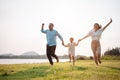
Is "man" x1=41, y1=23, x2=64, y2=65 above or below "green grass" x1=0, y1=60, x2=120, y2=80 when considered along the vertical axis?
above

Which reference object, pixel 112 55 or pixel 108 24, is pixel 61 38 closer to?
pixel 108 24

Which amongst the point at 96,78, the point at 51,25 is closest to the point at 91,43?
the point at 51,25

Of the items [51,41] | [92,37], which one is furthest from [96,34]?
[51,41]

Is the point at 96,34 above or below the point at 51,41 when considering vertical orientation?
above

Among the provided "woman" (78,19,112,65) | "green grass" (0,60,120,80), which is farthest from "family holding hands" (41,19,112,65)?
"green grass" (0,60,120,80)

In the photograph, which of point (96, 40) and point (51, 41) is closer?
point (51, 41)

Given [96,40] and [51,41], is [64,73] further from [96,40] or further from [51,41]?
[96,40]

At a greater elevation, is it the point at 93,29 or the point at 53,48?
the point at 93,29

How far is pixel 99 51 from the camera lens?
1562 cm

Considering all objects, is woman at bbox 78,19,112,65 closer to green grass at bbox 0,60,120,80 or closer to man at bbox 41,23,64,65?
man at bbox 41,23,64,65

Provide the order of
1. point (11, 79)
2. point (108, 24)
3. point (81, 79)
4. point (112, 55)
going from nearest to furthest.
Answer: point (81, 79)
point (11, 79)
point (108, 24)
point (112, 55)

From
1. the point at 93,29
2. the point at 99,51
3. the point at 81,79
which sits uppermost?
the point at 93,29

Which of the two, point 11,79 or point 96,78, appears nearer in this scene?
point 96,78

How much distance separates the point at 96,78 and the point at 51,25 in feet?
20.9
